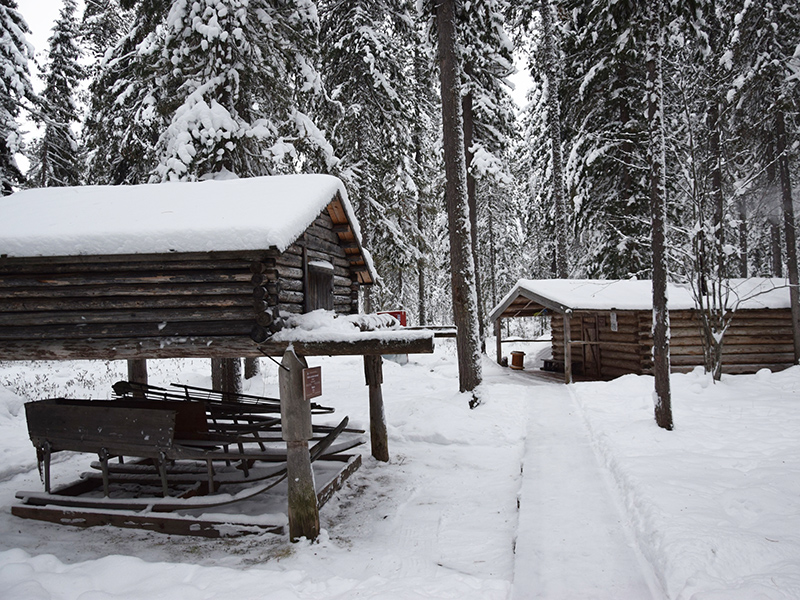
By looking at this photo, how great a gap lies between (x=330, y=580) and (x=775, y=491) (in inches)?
225

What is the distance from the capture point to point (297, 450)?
600 centimetres

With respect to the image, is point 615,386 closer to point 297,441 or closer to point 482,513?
point 482,513

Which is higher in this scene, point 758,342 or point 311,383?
point 311,383

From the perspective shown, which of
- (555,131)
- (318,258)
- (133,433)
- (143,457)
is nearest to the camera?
(133,433)

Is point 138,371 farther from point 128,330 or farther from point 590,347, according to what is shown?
point 590,347

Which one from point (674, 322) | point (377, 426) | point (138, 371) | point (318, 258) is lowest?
point (377, 426)

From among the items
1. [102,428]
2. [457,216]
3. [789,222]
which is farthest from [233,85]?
[789,222]

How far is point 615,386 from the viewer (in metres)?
14.2

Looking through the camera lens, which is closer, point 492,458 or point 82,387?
point 492,458

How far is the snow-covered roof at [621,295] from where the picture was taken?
15.6m

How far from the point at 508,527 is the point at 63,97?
24.7m

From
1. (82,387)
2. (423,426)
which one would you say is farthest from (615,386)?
(82,387)

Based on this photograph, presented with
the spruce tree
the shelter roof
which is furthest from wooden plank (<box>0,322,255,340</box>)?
the spruce tree

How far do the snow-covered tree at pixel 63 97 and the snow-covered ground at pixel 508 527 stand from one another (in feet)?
40.4
